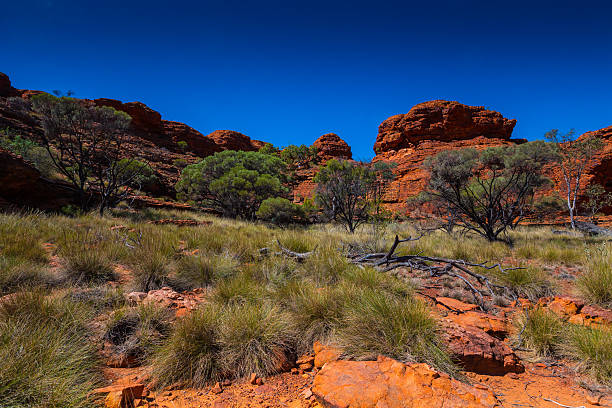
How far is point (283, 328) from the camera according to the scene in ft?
7.29

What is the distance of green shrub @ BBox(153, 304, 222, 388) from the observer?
182 centimetres

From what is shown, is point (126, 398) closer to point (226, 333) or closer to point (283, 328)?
point (226, 333)

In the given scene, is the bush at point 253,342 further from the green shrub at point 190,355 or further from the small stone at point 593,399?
the small stone at point 593,399

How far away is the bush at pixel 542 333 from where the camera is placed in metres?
2.23

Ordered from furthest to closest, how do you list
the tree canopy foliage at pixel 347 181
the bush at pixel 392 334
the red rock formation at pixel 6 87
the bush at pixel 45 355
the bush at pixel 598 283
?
the red rock formation at pixel 6 87, the tree canopy foliage at pixel 347 181, the bush at pixel 598 283, the bush at pixel 392 334, the bush at pixel 45 355

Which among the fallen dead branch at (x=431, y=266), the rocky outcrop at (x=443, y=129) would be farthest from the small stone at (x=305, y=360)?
the rocky outcrop at (x=443, y=129)

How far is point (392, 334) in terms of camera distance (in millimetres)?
2061

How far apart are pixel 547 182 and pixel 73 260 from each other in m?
24.7

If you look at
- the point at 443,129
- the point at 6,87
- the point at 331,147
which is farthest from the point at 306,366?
the point at 331,147

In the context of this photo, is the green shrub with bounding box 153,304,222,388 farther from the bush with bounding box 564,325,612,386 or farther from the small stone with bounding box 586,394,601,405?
the bush with bounding box 564,325,612,386

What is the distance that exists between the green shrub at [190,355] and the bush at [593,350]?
9.24 ft

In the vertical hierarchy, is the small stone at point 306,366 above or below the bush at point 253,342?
below

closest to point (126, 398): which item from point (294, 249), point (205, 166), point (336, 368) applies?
point (336, 368)

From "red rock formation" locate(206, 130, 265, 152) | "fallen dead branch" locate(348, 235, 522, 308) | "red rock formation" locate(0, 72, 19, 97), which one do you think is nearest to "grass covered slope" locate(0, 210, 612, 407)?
"fallen dead branch" locate(348, 235, 522, 308)
